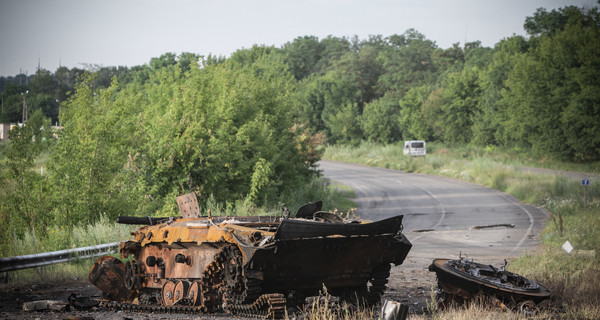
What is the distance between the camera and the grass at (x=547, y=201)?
47.7 feet

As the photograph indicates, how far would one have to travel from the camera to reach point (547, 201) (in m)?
39.2

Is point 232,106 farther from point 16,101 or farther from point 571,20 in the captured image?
point 16,101

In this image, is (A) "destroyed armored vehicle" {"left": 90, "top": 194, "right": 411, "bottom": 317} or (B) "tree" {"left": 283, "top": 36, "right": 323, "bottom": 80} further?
(B) "tree" {"left": 283, "top": 36, "right": 323, "bottom": 80}

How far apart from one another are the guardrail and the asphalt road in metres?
10.1

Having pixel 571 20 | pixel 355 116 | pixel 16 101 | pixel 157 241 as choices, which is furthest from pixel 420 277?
pixel 355 116

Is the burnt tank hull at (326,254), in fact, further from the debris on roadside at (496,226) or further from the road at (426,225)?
the debris on roadside at (496,226)

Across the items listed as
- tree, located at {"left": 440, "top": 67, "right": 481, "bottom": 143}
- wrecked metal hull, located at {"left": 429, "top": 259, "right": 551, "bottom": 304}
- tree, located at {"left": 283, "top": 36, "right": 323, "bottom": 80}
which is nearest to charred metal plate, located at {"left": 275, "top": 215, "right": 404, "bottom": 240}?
wrecked metal hull, located at {"left": 429, "top": 259, "right": 551, "bottom": 304}

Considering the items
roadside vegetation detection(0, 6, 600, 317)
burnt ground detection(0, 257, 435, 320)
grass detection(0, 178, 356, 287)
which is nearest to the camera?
burnt ground detection(0, 257, 435, 320)

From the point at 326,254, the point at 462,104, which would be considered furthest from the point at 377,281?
the point at 462,104

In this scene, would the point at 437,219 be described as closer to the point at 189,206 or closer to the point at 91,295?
the point at 189,206

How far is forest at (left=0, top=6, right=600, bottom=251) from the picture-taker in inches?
903

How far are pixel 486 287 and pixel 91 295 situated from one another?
27.6 feet

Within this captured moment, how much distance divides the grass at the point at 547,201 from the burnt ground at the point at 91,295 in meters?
2.41

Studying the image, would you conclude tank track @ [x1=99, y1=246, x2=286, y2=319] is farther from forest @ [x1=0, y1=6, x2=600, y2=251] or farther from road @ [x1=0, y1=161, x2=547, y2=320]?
forest @ [x1=0, y1=6, x2=600, y2=251]
